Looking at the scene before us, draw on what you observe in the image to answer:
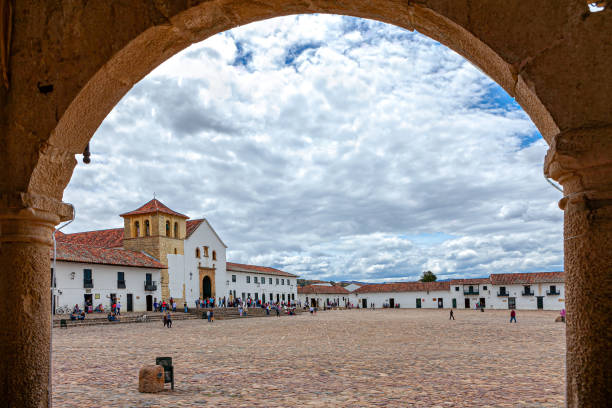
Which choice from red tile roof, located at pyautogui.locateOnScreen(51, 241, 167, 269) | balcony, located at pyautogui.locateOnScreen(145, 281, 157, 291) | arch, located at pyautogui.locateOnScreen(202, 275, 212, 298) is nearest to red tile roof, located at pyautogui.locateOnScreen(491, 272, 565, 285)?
arch, located at pyautogui.locateOnScreen(202, 275, 212, 298)

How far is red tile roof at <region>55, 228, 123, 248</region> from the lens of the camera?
4812 cm

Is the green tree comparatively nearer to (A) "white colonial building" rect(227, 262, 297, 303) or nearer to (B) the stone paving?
(A) "white colonial building" rect(227, 262, 297, 303)

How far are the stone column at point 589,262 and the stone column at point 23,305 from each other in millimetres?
3278

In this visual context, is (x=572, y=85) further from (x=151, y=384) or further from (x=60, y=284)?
(x=60, y=284)

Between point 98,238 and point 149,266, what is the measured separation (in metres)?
12.5

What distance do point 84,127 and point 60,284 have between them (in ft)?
107

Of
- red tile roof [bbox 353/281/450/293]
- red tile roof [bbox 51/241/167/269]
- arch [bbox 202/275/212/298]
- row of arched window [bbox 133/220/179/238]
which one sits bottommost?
red tile roof [bbox 353/281/450/293]

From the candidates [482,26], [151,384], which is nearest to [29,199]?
[482,26]

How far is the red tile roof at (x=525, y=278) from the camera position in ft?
189

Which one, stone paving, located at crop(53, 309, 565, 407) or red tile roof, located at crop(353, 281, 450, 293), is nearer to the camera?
stone paving, located at crop(53, 309, 565, 407)

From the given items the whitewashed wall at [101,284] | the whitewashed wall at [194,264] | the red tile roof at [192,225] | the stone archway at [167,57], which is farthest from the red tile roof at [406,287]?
the stone archway at [167,57]

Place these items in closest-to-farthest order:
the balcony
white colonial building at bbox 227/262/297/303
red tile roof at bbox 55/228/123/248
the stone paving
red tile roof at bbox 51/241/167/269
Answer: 1. the stone paving
2. red tile roof at bbox 51/241/167/269
3. the balcony
4. red tile roof at bbox 55/228/123/248
5. white colonial building at bbox 227/262/297/303

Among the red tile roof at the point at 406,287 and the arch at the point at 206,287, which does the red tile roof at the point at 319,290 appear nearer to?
the red tile roof at the point at 406,287

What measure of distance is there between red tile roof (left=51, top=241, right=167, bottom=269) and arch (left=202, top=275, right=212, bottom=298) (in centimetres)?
718
